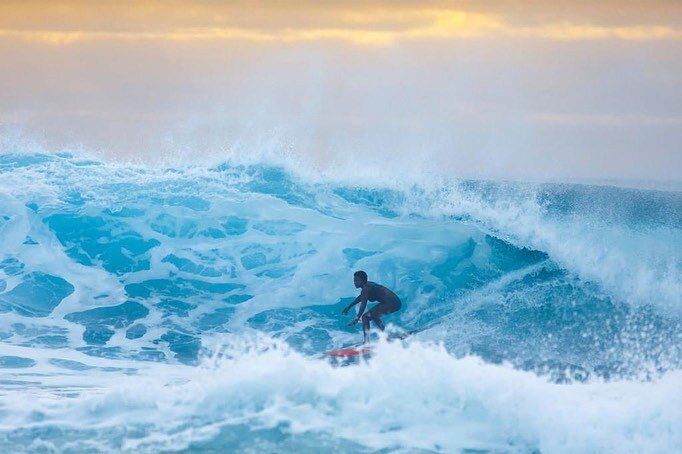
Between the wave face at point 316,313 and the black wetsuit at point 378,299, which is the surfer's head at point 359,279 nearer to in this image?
the black wetsuit at point 378,299

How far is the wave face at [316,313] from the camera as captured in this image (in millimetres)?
6918

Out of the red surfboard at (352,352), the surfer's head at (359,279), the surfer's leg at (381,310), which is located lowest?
the red surfboard at (352,352)

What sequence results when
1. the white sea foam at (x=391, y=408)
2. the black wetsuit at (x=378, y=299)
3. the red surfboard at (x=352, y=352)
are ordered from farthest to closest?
the black wetsuit at (x=378, y=299)
the red surfboard at (x=352, y=352)
the white sea foam at (x=391, y=408)

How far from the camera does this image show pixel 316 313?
13.5 m

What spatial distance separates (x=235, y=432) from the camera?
22.2ft

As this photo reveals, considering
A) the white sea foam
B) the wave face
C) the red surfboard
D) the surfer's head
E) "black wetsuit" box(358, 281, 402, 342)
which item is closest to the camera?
the white sea foam

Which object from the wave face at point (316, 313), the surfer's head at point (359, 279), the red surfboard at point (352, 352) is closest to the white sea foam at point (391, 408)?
the wave face at point (316, 313)

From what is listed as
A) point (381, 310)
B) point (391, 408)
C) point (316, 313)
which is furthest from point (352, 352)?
point (316, 313)

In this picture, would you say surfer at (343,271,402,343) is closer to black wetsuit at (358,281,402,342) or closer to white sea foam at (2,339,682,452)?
black wetsuit at (358,281,402,342)

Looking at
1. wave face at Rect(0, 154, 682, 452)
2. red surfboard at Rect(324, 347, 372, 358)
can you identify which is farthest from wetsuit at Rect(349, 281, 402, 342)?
red surfboard at Rect(324, 347, 372, 358)

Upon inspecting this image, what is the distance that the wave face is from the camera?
692 centimetres

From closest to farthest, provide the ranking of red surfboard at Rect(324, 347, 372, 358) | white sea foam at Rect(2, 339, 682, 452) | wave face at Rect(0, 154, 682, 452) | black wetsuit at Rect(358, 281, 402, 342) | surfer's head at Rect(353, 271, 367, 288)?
white sea foam at Rect(2, 339, 682, 452), wave face at Rect(0, 154, 682, 452), red surfboard at Rect(324, 347, 372, 358), surfer's head at Rect(353, 271, 367, 288), black wetsuit at Rect(358, 281, 402, 342)

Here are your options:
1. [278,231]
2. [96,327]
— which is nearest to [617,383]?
[96,327]

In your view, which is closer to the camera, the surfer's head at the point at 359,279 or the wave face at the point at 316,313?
the wave face at the point at 316,313
